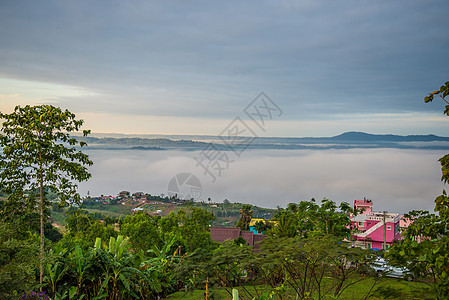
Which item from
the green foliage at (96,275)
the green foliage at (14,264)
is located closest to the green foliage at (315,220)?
the green foliage at (96,275)

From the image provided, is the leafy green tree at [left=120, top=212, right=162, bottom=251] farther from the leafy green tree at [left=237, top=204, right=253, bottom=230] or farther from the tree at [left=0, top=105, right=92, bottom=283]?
the leafy green tree at [left=237, top=204, right=253, bottom=230]

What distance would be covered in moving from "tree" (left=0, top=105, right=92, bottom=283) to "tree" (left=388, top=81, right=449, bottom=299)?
4541mm

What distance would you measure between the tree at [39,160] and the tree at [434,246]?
4.54m

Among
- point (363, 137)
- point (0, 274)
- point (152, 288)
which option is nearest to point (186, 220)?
point (152, 288)

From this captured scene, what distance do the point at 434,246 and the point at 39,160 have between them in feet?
17.2

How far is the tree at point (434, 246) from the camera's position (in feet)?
8.11

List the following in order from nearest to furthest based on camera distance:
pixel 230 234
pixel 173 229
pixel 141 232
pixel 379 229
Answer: pixel 141 232, pixel 173 229, pixel 230 234, pixel 379 229

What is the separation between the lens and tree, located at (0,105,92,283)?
4965 mm

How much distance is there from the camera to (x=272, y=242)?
4.80 m

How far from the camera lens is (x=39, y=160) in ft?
16.9

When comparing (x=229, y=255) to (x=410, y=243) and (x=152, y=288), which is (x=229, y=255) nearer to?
(x=410, y=243)

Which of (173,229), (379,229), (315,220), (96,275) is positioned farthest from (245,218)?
(96,275)

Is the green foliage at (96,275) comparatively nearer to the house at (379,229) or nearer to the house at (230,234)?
the house at (230,234)

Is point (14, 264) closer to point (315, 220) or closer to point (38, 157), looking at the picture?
point (38, 157)
